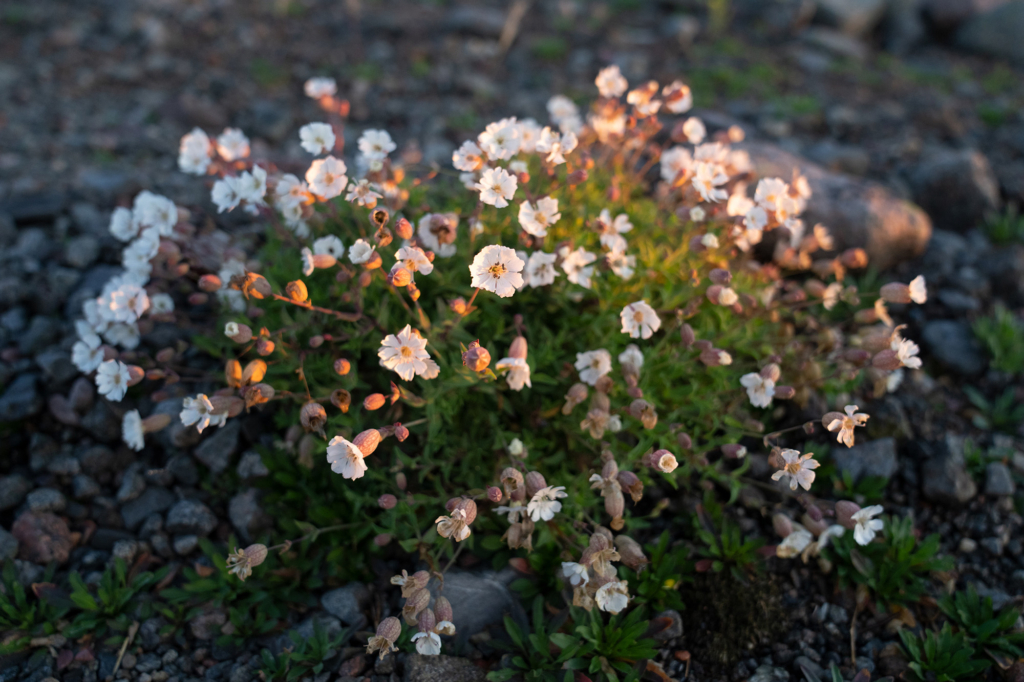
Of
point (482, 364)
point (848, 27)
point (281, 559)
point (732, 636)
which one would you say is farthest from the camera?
point (848, 27)

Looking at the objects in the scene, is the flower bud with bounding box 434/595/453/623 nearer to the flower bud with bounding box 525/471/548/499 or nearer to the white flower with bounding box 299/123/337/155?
the flower bud with bounding box 525/471/548/499

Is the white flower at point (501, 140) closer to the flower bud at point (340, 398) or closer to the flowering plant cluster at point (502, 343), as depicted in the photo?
the flowering plant cluster at point (502, 343)

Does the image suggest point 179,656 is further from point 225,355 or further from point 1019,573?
point 1019,573

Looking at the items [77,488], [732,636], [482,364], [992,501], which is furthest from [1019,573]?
[77,488]

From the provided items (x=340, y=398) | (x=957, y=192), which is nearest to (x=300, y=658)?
(x=340, y=398)

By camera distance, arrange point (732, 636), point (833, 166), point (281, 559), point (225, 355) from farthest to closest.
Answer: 1. point (833, 166)
2. point (225, 355)
3. point (281, 559)
4. point (732, 636)

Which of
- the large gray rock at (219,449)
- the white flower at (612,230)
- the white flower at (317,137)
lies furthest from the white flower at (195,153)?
the white flower at (612,230)
